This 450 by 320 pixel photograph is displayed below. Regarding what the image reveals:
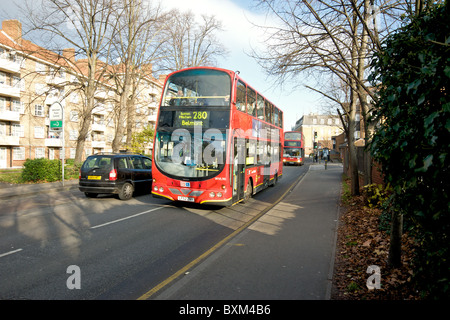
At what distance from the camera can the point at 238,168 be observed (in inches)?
375

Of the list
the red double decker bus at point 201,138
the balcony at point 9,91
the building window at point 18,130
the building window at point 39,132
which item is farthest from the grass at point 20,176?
the building window at point 39,132

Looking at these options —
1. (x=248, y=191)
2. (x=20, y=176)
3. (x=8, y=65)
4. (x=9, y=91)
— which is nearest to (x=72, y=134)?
(x=9, y=91)

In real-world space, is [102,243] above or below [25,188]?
below

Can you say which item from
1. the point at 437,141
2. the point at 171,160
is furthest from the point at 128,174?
the point at 437,141

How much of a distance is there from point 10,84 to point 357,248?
38.8 m

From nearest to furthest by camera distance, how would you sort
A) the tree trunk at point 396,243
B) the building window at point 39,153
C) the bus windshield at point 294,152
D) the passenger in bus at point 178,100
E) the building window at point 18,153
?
1. the tree trunk at point 396,243
2. the passenger in bus at point 178,100
3. the building window at point 18,153
4. the building window at point 39,153
5. the bus windshield at point 294,152

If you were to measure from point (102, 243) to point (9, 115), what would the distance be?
106ft

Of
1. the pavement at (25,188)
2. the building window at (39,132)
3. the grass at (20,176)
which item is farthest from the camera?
the building window at (39,132)

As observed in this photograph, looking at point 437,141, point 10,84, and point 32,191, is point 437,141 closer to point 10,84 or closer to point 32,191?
point 32,191

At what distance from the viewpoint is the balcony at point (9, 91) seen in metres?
30.0

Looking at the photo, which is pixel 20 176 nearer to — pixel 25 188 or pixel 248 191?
pixel 25 188

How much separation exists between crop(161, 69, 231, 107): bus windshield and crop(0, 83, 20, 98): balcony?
30.1 metres

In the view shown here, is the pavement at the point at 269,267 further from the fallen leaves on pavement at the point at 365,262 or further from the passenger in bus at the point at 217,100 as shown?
the passenger in bus at the point at 217,100

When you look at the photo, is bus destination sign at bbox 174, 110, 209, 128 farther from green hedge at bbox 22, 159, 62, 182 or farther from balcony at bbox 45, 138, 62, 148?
balcony at bbox 45, 138, 62, 148
